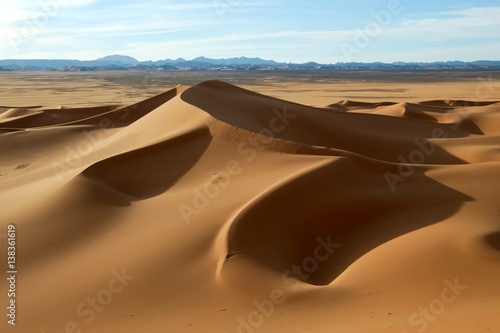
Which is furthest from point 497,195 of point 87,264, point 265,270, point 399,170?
point 87,264

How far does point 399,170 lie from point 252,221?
8.91ft

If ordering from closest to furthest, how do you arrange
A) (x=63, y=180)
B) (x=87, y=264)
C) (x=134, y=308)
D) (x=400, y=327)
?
(x=400, y=327)
(x=134, y=308)
(x=87, y=264)
(x=63, y=180)

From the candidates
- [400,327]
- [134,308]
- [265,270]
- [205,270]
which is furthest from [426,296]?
[134,308]

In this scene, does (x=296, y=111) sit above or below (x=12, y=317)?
above

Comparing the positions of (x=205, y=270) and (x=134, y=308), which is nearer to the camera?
(x=134, y=308)

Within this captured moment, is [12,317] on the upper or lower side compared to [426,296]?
lower

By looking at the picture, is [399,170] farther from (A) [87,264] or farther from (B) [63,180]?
(B) [63,180]

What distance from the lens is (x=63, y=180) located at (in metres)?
8.26

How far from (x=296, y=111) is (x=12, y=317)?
903 cm

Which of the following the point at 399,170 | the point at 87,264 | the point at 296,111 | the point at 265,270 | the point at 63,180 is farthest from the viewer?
the point at 296,111

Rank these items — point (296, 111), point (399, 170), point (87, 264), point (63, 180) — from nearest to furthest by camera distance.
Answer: point (87, 264) < point (399, 170) < point (63, 180) < point (296, 111)

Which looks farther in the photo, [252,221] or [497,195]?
[497,195]

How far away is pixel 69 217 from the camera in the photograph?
21.9ft

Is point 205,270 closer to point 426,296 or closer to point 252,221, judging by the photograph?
point 252,221
